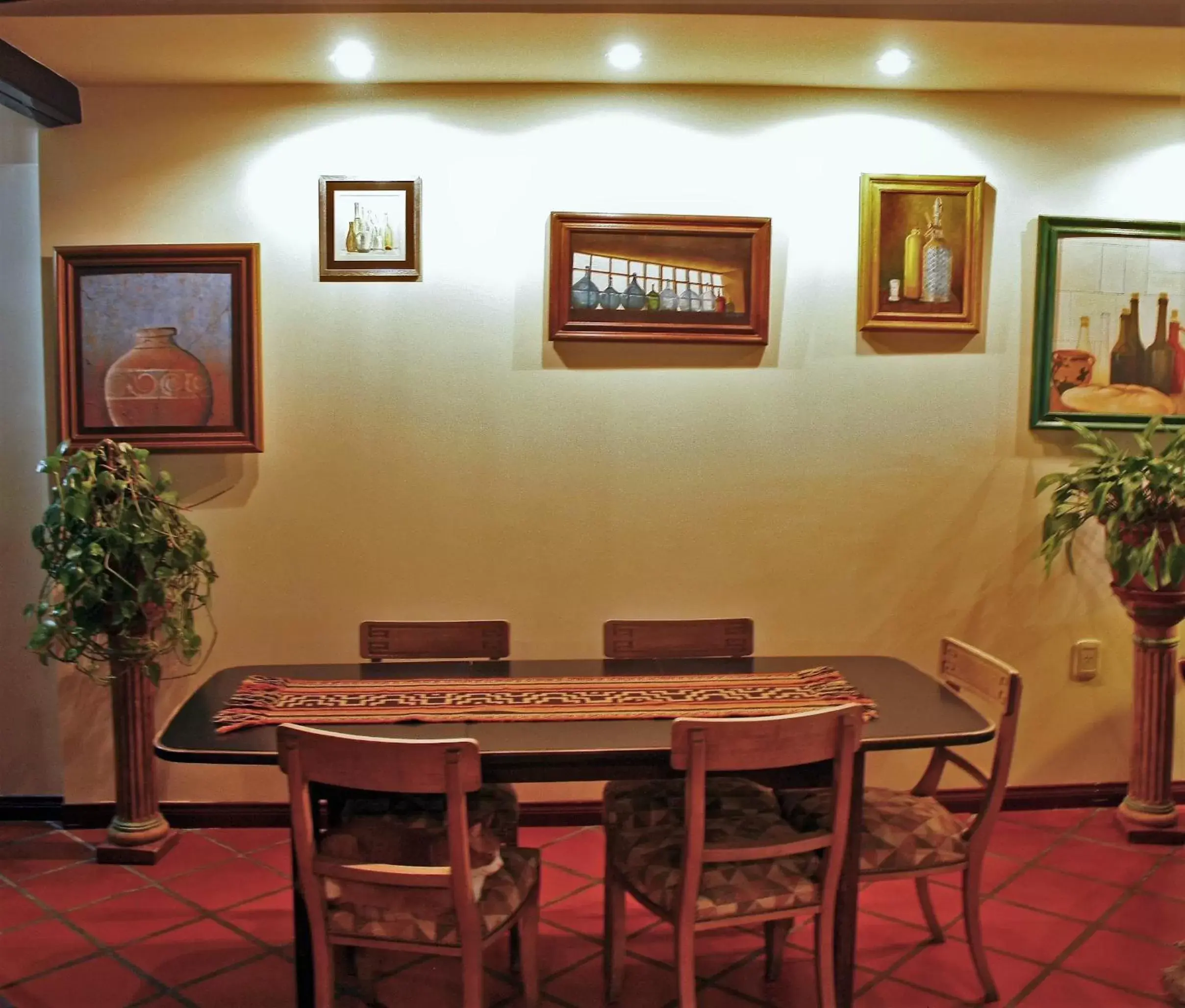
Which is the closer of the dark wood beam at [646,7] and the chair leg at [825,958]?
the chair leg at [825,958]

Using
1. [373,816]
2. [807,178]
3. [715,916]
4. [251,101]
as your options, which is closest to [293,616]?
[373,816]

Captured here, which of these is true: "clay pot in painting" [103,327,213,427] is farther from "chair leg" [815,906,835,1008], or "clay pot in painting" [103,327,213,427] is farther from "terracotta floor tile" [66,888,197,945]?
"chair leg" [815,906,835,1008]

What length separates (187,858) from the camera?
327 cm

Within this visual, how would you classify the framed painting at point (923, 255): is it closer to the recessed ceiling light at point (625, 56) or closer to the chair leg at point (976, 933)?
the recessed ceiling light at point (625, 56)

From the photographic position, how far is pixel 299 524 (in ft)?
11.3

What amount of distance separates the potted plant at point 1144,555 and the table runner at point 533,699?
1.18 meters

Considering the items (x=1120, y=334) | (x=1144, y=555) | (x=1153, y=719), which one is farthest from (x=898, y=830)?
(x=1120, y=334)

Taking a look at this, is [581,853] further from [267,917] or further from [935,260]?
[935,260]

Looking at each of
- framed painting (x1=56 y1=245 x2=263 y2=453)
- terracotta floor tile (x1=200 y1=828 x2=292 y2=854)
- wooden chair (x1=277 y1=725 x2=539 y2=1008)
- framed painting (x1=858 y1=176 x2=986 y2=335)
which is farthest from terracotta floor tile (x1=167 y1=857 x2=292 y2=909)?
framed painting (x1=858 y1=176 x2=986 y2=335)

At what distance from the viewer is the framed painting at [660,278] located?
3.36m

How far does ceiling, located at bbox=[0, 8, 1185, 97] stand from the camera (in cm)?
278

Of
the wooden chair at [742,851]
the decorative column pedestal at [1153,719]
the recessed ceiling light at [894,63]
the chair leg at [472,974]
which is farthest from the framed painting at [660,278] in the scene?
the chair leg at [472,974]

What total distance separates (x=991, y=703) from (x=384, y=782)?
1458mm

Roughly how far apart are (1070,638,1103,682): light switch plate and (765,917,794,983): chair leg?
1659mm
